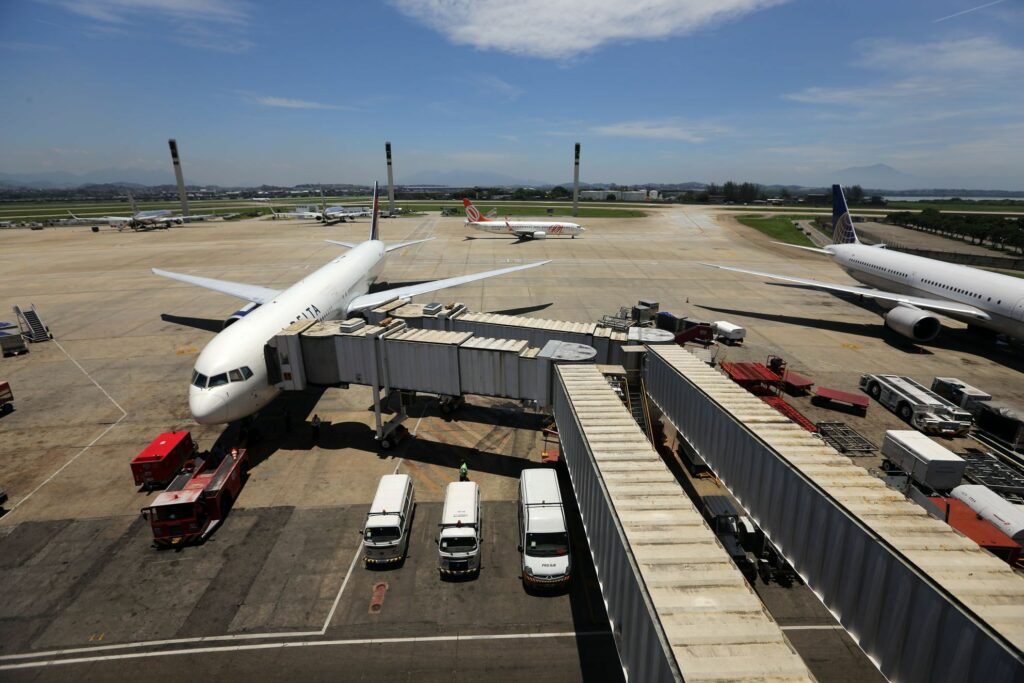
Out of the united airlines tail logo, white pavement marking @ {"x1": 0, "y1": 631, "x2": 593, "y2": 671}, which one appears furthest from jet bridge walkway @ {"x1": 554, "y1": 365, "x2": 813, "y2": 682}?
the united airlines tail logo

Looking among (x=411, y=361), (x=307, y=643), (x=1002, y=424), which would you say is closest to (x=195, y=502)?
(x=307, y=643)

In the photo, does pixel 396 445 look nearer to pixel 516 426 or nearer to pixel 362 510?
pixel 362 510

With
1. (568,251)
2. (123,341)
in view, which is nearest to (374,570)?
(123,341)

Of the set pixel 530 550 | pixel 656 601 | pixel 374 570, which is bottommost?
pixel 374 570

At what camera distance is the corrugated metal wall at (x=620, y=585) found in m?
8.85

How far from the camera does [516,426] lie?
2831 cm

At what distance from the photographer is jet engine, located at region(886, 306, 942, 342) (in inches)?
1547

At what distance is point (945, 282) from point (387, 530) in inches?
2075

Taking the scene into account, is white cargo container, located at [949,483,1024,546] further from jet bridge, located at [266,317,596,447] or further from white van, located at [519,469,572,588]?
white van, located at [519,469,572,588]

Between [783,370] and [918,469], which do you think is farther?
[783,370]

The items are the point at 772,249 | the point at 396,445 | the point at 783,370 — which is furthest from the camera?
the point at 772,249

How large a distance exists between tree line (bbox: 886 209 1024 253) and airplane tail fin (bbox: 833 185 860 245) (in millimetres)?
68716

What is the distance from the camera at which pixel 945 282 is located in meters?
42.2

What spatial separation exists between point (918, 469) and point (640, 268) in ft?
189
